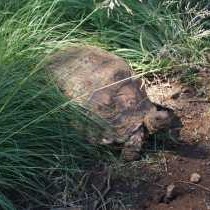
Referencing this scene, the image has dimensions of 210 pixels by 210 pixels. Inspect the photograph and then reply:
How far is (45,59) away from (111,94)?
0.46 m

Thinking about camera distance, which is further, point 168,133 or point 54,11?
point 54,11

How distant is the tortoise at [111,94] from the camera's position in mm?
3393

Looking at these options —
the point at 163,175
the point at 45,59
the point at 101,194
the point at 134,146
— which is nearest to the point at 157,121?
the point at 134,146

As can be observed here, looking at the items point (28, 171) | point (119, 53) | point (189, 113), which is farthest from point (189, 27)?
point (28, 171)

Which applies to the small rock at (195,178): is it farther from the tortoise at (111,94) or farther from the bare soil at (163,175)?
the tortoise at (111,94)

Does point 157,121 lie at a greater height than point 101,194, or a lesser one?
greater

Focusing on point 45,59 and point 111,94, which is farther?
point 45,59

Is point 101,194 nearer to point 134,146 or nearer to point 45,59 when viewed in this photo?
point 134,146

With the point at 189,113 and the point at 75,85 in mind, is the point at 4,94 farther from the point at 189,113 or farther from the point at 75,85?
the point at 189,113

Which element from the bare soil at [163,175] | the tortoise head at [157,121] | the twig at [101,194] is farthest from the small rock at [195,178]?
the twig at [101,194]

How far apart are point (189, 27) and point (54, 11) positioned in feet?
3.23

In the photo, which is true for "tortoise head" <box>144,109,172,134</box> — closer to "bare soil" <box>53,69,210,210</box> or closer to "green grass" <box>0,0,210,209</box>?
"bare soil" <box>53,69,210,210</box>

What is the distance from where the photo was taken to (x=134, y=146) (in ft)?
11.1

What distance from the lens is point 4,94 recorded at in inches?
133
